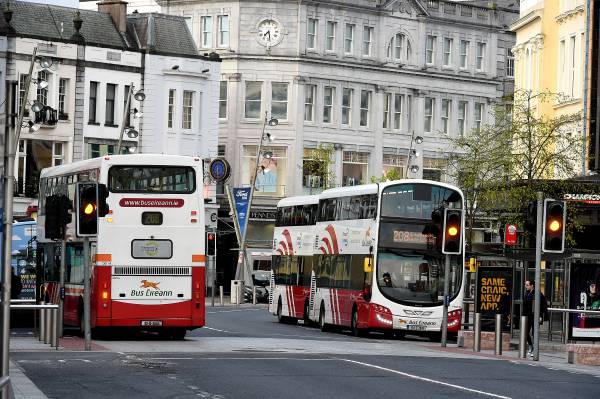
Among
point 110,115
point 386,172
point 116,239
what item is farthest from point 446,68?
point 116,239

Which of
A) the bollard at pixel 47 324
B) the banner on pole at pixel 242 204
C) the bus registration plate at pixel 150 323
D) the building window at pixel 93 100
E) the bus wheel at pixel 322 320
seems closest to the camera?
the bollard at pixel 47 324

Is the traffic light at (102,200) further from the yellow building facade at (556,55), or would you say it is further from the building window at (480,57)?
the building window at (480,57)

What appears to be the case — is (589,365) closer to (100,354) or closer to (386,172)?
(100,354)

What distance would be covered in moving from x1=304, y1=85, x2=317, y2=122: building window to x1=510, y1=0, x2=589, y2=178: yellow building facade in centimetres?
2452

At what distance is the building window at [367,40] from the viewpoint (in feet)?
326

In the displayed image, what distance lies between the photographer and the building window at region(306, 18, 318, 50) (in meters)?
96.8

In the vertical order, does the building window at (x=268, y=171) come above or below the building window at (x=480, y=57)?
below

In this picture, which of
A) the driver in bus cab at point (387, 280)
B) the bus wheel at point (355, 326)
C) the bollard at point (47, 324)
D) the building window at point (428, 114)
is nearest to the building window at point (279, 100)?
the building window at point (428, 114)

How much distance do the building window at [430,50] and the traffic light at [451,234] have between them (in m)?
64.5

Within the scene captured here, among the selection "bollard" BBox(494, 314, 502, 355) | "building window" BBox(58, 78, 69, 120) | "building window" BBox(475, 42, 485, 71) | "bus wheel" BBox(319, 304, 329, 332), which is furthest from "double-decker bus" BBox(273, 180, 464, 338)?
"building window" BBox(475, 42, 485, 71)

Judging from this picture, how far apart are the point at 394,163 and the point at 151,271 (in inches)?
2571

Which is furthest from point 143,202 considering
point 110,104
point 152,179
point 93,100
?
point 110,104

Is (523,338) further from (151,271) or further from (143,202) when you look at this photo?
(143,202)

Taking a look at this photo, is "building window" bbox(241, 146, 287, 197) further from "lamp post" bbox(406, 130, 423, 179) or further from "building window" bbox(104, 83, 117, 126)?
"building window" bbox(104, 83, 117, 126)
